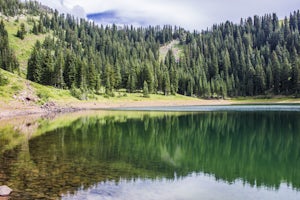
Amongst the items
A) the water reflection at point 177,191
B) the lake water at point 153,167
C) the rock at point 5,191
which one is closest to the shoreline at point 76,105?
the lake water at point 153,167

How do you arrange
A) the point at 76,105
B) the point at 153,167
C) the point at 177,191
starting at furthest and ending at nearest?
the point at 76,105 < the point at 153,167 < the point at 177,191

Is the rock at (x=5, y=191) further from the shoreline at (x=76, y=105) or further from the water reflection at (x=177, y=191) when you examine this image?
the shoreline at (x=76, y=105)

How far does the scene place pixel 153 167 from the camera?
2206 centimetres

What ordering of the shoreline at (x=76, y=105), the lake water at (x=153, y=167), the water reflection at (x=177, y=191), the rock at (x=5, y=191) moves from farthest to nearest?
the shoreline at (x=76, y=105), the lake water at (x=153, y=167), the water reflection at (x=177, y=191), the rock at (x=5, y=191)

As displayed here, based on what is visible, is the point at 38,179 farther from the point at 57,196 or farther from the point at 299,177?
the point at 299,177

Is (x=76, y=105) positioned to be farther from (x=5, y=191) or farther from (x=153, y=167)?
(x=5, y=191)

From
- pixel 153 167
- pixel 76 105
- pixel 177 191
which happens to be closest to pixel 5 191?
pixel 177 191

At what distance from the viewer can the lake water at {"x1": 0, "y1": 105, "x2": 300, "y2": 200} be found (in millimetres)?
16469

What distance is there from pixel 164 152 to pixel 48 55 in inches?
3839

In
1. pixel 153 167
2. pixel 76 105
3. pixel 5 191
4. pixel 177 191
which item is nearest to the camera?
pixel 5 191

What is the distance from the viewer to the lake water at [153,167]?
16.5 m

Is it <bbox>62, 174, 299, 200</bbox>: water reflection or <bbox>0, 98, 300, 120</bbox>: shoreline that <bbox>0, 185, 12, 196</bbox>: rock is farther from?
<bbox>0, 98, 300, 120</bbox>: shoreline

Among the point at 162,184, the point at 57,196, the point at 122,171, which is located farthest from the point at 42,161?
the point at 162,184

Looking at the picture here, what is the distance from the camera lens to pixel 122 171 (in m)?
20.5
